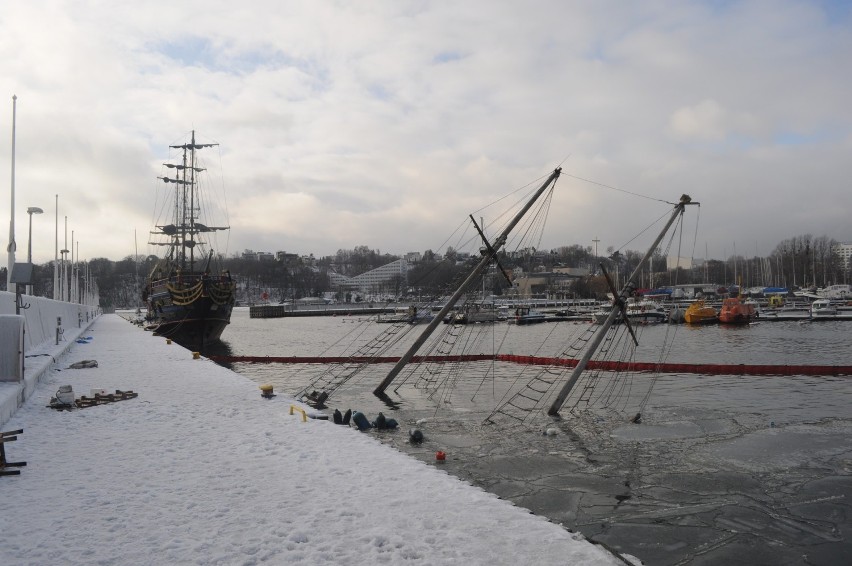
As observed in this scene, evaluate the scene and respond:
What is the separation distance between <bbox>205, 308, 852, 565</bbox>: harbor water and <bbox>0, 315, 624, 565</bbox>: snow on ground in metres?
1.40

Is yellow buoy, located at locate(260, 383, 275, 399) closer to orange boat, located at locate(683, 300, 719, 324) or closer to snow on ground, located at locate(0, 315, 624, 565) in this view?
snow on ground, located at locate(0, 315, 624, 565)

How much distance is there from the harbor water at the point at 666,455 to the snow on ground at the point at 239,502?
140 cm

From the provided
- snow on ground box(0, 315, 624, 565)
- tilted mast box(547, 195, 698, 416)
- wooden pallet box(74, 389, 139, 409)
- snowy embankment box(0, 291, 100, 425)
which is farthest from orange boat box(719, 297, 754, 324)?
wooden pallet box(74, 389, 139, 409)

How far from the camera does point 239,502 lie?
8203 mm

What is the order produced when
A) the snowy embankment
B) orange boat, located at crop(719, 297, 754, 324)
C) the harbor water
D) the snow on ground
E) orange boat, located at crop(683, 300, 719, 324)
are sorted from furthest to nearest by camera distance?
1. orange boat, located at crop(683, 300, 719, 324)
2. orange boat, located at crop(719, 297, 754, 324)
3. the snowy embankment
4. the harbor water
5. the snow on ground

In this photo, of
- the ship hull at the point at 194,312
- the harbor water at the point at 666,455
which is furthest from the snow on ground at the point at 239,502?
the ship hull at the point at 194,312

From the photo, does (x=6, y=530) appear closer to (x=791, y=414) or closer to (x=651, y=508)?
(x=651, y=508)

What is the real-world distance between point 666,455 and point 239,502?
10139 millimetres

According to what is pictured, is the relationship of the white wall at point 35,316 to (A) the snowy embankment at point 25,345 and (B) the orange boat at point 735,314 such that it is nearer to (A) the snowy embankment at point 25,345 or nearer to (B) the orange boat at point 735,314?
(A) the snowy embankment at point 25,345

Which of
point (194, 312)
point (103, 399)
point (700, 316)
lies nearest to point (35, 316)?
point (103, 399)

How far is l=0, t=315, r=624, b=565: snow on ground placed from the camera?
663 centimetres

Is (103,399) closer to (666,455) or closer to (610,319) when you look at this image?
(666,455)

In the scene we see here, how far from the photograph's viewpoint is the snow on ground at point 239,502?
6633mm

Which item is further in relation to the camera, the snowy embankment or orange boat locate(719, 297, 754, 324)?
orange boat locate(719, 297, 754, 324)
